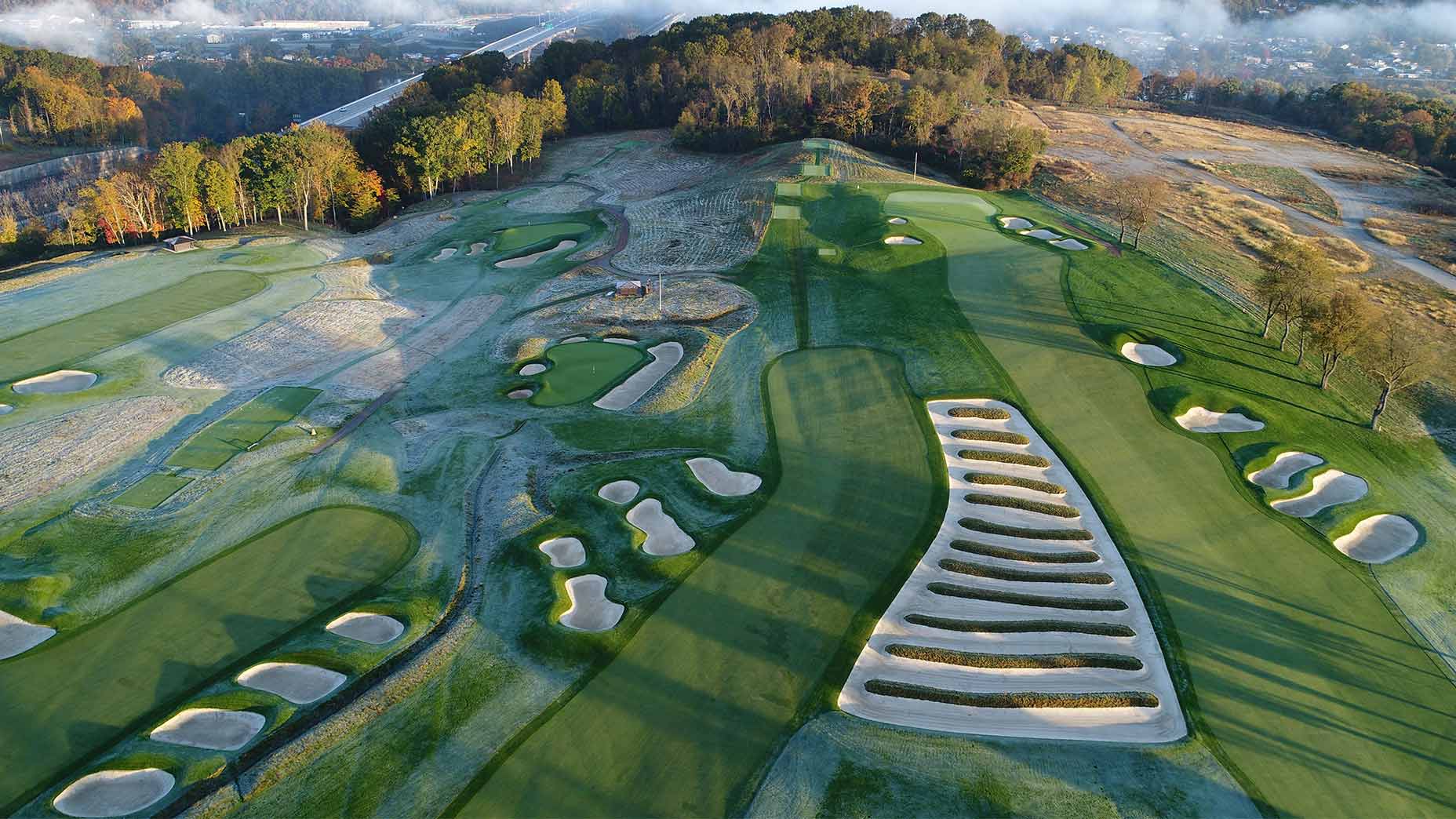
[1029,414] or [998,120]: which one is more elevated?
[998,120]

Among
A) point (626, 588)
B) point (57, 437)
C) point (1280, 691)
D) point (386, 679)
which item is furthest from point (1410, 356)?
point (57, 437)

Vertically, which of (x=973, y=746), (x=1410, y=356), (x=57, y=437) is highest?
(x=1410, y=356)

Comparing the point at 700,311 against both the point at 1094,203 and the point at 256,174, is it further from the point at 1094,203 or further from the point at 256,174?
the point at 256,174

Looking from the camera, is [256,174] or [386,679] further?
[256,174]

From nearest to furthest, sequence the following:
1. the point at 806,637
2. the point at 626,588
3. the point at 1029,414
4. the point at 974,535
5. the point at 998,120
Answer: the point at 806,637 < the point at 626,588 < the point at 974,535 < the point at 1029,414 < the point at 998,120

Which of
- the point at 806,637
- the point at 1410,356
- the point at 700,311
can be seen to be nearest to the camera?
the point at 806,637

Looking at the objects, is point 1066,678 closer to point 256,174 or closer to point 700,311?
point 700,311

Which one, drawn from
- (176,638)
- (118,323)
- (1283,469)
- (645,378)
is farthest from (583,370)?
(1283,469)

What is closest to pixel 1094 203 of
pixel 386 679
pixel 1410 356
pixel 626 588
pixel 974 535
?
pixel 1410 356
